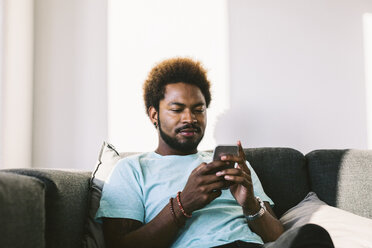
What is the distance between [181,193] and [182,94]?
424 mm

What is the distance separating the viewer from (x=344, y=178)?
166 cm

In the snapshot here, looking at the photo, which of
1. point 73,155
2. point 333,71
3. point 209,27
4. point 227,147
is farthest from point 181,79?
point 333,71

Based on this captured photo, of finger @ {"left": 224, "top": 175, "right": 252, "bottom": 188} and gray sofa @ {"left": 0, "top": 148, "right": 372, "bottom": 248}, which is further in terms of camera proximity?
finger @ {"left": 224, "top": 175, "right": 252, "bottom": 188}

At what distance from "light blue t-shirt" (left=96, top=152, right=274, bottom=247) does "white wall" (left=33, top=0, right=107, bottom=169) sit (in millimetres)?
620

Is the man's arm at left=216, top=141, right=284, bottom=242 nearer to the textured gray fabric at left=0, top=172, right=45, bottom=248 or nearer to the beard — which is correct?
the beard

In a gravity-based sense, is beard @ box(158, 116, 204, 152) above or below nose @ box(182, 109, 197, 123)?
below

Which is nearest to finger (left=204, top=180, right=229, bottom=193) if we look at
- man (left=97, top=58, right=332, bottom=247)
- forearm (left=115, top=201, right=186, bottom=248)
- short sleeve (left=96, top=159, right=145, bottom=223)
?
man (left=97, top=58, right=332, bottom=247)

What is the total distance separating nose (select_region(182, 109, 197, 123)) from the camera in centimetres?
143

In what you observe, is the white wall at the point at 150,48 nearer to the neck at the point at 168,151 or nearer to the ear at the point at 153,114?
the ear at the point at 153,114

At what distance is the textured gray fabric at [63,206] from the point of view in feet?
3.43

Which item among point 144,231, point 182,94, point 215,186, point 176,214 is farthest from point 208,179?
point 182,94

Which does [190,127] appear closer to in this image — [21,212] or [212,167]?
[212,167]

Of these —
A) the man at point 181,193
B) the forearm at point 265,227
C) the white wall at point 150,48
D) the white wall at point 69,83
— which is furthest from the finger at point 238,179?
the white wall at point 69,83

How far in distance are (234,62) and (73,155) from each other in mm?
944
